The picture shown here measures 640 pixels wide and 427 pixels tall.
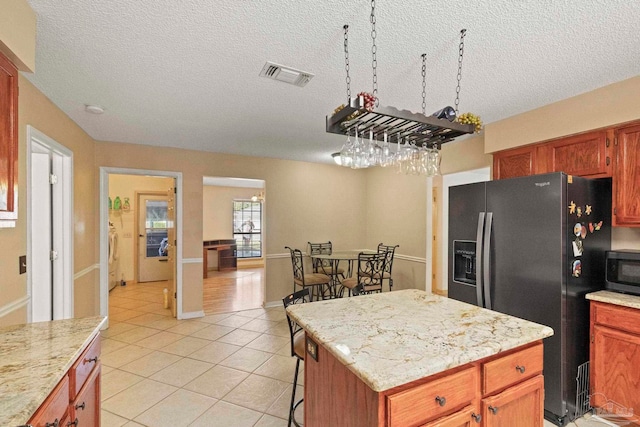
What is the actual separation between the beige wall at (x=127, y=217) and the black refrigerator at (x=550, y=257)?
19.9 ft

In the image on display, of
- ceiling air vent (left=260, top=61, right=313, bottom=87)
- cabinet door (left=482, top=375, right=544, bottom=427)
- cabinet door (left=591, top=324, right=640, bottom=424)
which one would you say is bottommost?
cabinet door (left=591, top=324, right=640, bottom=424)

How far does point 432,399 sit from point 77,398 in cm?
147

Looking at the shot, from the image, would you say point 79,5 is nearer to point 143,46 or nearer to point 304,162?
point 143,46

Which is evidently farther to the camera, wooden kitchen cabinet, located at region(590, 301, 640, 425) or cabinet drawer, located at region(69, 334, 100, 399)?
wooden kitchen cabinet, located at region(590, 301, 640, 425)

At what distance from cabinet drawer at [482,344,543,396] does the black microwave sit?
135cm

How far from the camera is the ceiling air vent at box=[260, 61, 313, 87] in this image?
2070mm

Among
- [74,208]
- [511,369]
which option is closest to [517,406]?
[511,369]

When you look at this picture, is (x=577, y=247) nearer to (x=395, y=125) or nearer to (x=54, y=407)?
(x=395, y=125)

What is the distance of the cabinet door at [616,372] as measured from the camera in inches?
80.4

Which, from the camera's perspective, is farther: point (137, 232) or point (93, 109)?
point (137, 232)

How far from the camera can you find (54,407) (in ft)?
3.54

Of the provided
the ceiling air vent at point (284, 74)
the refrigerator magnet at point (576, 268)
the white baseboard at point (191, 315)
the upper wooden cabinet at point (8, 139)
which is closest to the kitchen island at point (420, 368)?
the refrigerator magnet at point (576, 268)

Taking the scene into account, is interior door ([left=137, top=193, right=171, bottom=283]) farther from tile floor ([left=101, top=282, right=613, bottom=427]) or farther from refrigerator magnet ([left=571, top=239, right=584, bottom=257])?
refrigerator magnet ([left=571, top=239, right=584, bottom=257])

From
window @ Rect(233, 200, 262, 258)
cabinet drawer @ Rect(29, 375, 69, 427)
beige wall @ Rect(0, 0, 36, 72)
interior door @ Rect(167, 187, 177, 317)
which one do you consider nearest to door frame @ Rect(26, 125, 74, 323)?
interior door @ Rect(167, 187, 177, 317)
